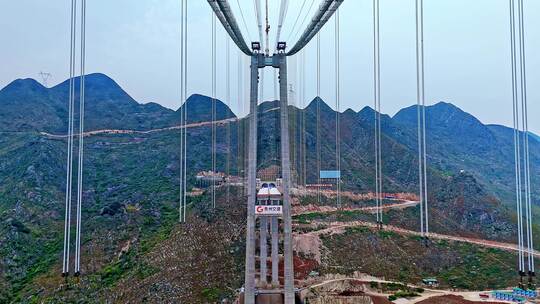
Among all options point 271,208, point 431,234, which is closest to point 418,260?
point 431,234

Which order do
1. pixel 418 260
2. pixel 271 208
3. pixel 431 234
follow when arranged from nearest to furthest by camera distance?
pixel 271 208 → pixel 418 260 → pixel 431 234

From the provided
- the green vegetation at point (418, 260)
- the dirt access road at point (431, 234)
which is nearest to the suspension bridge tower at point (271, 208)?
the green vegetation at point (418, 260)

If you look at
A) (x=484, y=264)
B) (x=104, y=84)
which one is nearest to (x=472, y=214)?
(x=484, y=264)

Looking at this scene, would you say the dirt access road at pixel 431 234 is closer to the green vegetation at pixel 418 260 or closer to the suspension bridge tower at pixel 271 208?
the green vegetation at pixel 418 260

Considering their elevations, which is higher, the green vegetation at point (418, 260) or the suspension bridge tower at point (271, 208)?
the suspension bridge tower at point (271, 208)

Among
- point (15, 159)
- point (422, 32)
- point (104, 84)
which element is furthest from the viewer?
point (104, 84)

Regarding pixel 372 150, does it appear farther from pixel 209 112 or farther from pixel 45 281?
pixel 45 281

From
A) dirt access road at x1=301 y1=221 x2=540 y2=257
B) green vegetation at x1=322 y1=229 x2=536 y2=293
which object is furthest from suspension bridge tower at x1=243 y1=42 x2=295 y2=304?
dirt access road at x1=301 y1=221 x2=540 y2=257

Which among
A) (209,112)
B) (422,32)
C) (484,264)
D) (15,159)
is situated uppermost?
(209,112)

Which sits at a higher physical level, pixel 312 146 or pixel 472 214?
pixel 312 146

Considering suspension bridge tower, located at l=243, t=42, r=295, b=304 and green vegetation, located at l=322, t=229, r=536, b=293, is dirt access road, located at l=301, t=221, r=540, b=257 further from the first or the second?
suspension bridge tower, located at l=243, t=42, r=295, b=304

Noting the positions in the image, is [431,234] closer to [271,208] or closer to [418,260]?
[418,260]
